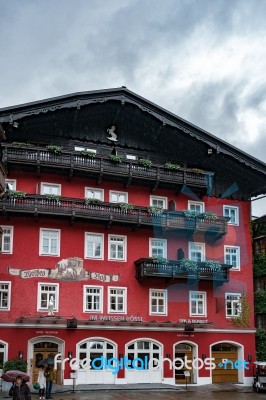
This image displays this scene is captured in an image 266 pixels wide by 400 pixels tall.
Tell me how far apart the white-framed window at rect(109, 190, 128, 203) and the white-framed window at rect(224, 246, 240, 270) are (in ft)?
26.4

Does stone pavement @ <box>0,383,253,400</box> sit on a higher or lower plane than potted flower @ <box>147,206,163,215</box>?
lower

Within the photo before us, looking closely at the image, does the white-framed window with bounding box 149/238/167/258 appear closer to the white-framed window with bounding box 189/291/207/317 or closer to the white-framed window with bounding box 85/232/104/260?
the white-framed window with bounding box 189/291/207/317

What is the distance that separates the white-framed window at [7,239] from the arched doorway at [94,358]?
23.5 feet

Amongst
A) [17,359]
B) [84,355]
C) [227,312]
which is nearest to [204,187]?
[227,312]

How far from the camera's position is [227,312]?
40.0 metres

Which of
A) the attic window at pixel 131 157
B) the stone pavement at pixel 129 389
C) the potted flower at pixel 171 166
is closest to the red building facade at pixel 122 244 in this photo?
the attic window at pixel 131 157

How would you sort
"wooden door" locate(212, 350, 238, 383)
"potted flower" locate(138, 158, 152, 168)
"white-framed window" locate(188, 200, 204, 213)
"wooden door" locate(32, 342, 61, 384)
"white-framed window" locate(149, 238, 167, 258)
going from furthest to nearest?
"white-framed window" locate(188, 200, 204, 213) < "white-framed window" locate(149, 238, 167, 258) < "wooden door" locate(212, 350, 238, 383) < "potted flower" locate(138, 158, 152, 168) < "wooden door" locate(32, 342, 61, 384)

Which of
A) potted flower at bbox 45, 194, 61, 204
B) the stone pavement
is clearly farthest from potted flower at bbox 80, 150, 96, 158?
the stone pavement

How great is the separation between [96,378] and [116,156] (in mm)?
13855

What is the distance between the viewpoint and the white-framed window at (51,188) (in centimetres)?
3719

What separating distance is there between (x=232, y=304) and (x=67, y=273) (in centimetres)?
1189

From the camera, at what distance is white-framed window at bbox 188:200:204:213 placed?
40938mm

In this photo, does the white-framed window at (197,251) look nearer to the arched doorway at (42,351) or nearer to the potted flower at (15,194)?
the arched doorway at (42,351)

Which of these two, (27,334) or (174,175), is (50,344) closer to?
(27,334)
